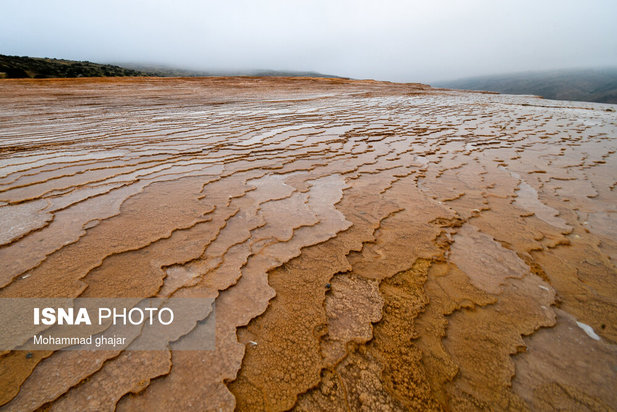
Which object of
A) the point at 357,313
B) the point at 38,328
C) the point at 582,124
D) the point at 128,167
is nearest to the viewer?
the point at 38,328

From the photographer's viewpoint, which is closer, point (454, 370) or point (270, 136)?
point (454, 370)

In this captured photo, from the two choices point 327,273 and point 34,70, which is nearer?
point 327,273

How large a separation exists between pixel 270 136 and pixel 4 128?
548 cm

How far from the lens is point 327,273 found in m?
1.77

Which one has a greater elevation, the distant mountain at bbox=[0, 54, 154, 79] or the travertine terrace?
the distant mountain at bbox=[0, 54, 154, 79]

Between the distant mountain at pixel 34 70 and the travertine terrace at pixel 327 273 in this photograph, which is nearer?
the travertine terrace at pixel 327 273

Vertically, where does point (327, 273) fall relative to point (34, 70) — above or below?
below

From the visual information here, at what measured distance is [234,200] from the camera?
2729 millimetres

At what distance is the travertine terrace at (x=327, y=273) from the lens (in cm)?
113

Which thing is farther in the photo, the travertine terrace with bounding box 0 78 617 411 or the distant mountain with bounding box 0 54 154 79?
the distant mountain with bounding box 0 54 154 79

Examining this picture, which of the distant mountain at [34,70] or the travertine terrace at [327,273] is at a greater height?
the distant mountain at [34,70]

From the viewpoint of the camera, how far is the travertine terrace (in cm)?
113

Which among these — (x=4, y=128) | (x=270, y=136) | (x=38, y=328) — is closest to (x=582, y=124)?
(x=270, y=136)

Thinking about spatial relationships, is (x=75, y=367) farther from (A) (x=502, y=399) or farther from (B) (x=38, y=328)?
(A) (x=502, y=399)
